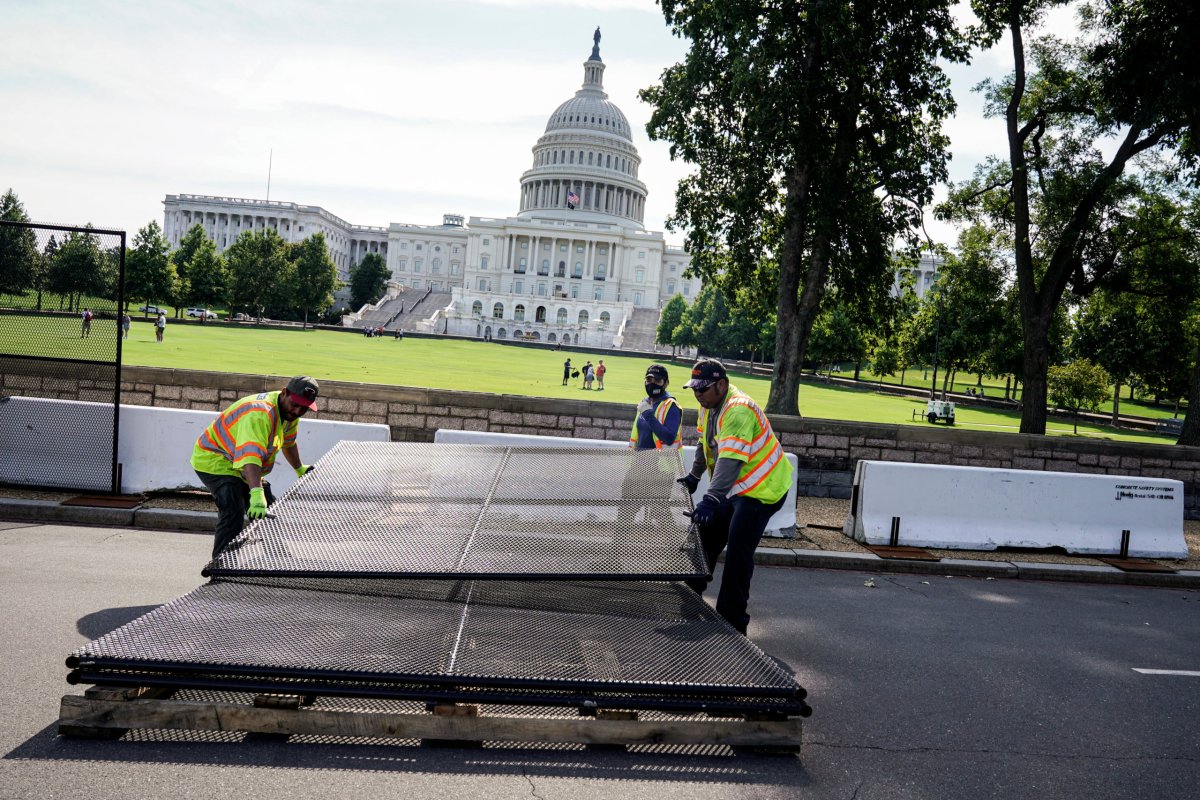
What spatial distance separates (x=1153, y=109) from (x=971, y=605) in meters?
14.9

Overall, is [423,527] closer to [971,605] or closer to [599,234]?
[971,605]

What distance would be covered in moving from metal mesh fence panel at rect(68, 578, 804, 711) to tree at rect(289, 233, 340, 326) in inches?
3515

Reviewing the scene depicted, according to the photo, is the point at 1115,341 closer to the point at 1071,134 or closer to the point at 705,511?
the point at 1071,134

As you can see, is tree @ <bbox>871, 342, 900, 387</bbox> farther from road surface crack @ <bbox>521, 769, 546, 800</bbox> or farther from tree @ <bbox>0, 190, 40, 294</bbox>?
road surface crack @ <bbox>521, 769, 546, 800</bbox>

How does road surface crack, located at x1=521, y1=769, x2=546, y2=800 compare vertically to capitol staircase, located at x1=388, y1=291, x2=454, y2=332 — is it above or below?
below

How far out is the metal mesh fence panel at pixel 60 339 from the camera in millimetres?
10422

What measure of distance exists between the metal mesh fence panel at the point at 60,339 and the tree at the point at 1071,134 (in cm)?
1811

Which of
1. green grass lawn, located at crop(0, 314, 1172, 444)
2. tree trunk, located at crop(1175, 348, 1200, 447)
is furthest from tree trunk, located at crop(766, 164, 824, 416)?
tree trunk, located at crop(1175, 348, 1200, 447)

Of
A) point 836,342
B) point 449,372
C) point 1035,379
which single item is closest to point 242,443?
point 1035,379

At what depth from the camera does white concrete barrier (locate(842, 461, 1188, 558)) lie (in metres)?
10.7

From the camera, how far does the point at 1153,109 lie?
18484 mm

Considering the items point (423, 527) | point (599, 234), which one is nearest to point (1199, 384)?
point (423, 527)

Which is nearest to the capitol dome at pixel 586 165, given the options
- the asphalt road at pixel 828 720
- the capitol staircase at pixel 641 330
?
the capitol staircase at pixel 641 330

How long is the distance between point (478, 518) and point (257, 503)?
4.71 feet
